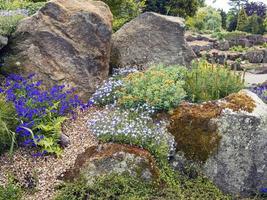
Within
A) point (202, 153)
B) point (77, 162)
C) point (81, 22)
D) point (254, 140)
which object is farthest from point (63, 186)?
point (81, 22)

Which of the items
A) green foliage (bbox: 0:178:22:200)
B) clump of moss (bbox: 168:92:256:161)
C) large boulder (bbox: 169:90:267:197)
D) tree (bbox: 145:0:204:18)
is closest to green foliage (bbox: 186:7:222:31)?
tree (bbox: 145:0:204:18)

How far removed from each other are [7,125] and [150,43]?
145 inches

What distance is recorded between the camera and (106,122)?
611 cm

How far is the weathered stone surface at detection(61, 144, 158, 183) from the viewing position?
5480 mm

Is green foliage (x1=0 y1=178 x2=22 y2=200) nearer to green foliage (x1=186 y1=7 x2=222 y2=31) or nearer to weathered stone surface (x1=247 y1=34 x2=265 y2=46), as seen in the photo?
weathered stone surface (x1=247 y1=34 x2=265 y2=46)

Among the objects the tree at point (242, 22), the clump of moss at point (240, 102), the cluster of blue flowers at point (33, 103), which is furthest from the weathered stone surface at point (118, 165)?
the tree at point (242, 22)

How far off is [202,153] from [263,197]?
940 mm

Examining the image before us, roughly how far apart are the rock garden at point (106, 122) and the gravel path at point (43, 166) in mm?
13

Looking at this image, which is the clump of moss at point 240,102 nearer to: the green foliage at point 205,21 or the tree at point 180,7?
the tree at point 180,7

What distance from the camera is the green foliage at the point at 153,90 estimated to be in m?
6.39

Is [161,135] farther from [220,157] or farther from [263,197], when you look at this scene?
[263,197]

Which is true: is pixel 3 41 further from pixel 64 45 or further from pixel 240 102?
pixel 240 102

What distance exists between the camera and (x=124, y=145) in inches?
225

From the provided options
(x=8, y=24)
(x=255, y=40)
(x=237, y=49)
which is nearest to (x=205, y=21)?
(x=255, y=40)
